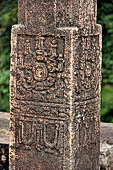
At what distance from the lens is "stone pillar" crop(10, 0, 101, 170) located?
4.94 meters

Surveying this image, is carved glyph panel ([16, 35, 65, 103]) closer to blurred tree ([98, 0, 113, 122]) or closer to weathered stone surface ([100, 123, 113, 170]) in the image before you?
weathered stone surface ([100, 123, 113, 170])

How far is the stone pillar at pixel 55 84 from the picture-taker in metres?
4.94

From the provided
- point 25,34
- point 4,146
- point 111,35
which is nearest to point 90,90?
point 25,34

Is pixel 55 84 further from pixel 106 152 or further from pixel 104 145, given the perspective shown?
pixel 104 145

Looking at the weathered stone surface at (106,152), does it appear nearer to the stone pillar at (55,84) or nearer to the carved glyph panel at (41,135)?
the stone pillar at (55,84)

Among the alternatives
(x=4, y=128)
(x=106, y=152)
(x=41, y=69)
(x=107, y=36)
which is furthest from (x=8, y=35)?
(x=41, y=69)

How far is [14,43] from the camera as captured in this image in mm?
5152

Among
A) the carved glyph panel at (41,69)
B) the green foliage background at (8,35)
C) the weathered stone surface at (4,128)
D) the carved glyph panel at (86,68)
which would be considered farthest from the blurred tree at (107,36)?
the carved glyph panel at (41,69)

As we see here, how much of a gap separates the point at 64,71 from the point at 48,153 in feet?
2.44

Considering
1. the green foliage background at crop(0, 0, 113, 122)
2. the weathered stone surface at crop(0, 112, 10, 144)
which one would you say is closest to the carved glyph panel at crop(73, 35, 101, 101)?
the weathered stone surface at crop(0, 112, 10, 144)

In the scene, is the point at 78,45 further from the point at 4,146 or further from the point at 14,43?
the point at 4,146

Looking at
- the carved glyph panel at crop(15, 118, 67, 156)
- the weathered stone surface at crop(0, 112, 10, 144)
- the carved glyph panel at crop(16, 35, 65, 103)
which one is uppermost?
the carved glyph panel at crop(16, 35, 65, 103)

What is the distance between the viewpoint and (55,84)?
5016 millimetres

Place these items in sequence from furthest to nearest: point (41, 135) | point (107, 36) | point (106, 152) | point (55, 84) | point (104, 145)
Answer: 1. point (107, 36)
2. point (104, 145)
3. point (106, 152)
4. point (41, 135)
5. point (55, 84)
